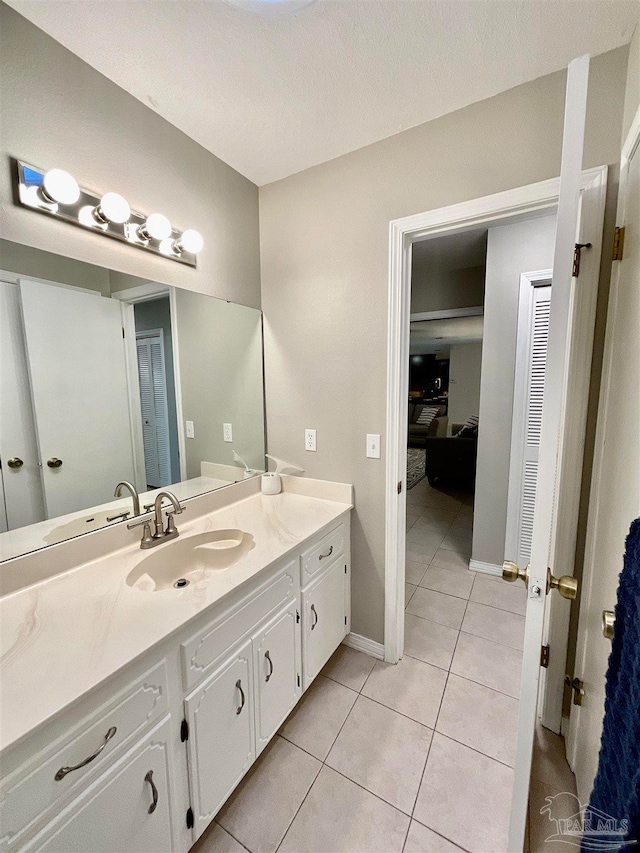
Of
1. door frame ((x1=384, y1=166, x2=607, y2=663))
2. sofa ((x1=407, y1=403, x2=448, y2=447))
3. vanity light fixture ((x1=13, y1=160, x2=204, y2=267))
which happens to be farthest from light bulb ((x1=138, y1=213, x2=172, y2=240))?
sofa ((x1=407, y1=403, x2=448, y2=447))

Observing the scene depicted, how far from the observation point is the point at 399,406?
1.64 metres

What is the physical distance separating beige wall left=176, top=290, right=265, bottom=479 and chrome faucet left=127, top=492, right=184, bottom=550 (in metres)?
0.30

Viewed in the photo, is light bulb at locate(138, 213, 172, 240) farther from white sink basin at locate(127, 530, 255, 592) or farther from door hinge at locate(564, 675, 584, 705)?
door hinge at locate(564, 675, 584, 705)

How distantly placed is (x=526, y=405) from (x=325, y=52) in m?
2.17

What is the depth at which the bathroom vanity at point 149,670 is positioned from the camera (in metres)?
0.69

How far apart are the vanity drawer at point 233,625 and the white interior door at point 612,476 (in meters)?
0.97

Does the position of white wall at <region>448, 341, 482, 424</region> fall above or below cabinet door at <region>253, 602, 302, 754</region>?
above

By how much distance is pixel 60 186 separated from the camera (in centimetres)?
108

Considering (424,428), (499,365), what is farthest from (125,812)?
→ (424,428)

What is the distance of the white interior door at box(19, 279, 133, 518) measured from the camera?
112cm

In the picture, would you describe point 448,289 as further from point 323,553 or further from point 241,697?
point 241,697

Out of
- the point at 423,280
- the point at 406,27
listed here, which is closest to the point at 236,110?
the point at 406,27

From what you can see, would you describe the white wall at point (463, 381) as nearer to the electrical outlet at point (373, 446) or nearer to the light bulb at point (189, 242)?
the electrical outlet at point (373, 446)

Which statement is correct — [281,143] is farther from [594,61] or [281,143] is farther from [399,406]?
[399,406]
